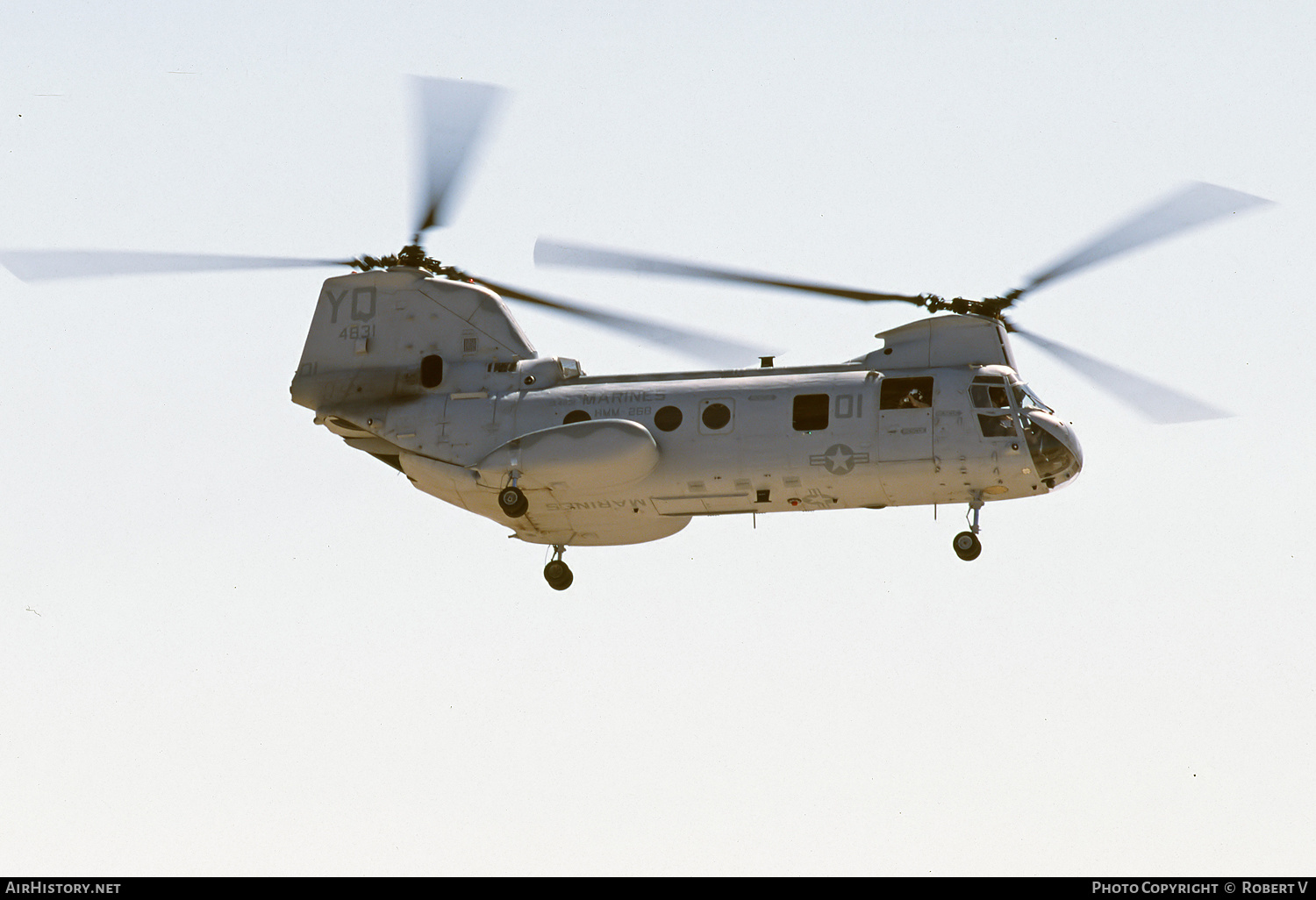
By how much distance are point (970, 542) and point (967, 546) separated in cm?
8

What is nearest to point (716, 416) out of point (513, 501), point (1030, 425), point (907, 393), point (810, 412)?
point (810, 412)

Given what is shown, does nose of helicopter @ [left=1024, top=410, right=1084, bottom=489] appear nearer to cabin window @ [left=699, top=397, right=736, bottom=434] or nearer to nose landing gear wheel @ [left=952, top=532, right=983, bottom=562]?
nose landing gear wheel @ [left=952, top=532, right=983, bottom=562]

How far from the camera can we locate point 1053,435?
30.2 metres

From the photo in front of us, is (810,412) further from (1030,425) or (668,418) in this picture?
(1030,425)

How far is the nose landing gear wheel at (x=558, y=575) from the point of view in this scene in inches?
1293

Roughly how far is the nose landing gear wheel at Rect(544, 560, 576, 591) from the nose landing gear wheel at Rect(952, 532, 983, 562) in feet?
21.5

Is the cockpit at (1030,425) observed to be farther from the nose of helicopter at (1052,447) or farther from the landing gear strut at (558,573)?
the landing gear strut at (558,573)

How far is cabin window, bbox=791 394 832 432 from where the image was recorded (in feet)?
100

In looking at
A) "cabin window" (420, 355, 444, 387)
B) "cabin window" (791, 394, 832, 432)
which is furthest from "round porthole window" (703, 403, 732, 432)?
"cabin window" (420, 355, 444, 387)
